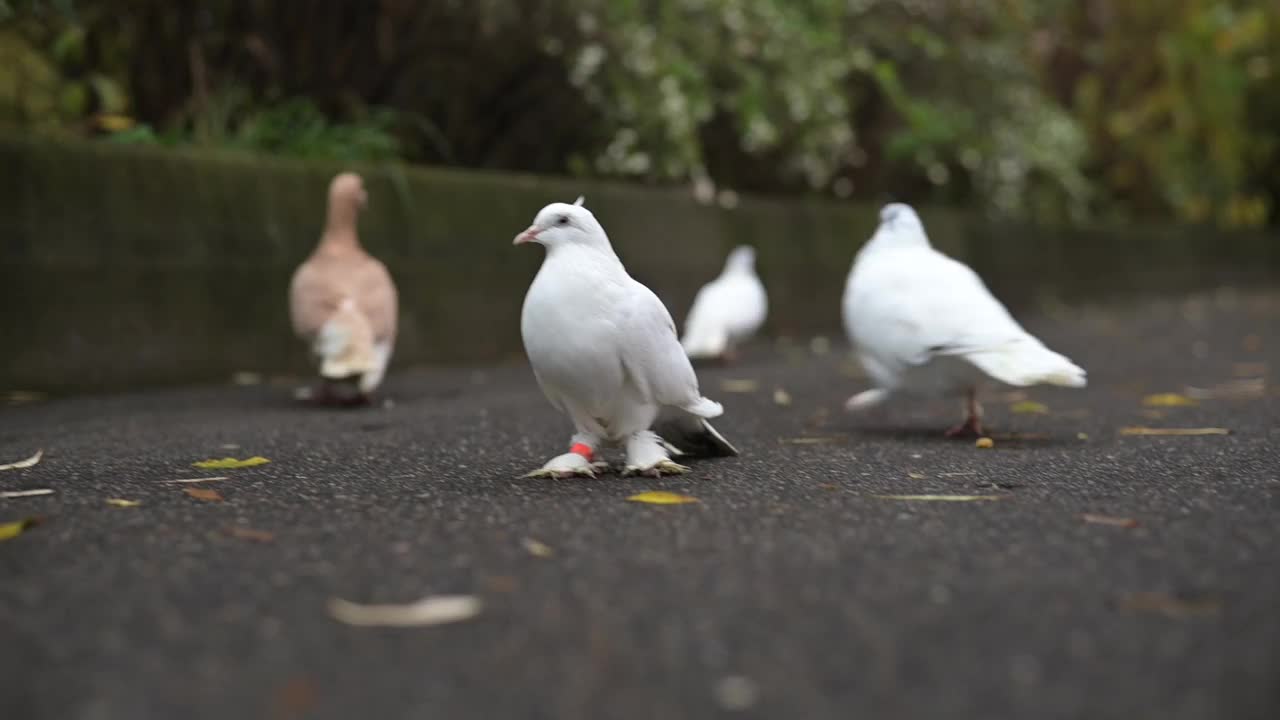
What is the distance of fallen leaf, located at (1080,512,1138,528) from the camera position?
2911 millimetres

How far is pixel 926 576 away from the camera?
2.44 m

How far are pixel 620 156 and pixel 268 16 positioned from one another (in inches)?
97.4

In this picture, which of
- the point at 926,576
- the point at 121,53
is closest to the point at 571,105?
the point at 121,53

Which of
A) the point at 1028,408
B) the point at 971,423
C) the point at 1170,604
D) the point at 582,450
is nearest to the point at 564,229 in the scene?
the point at 582,450

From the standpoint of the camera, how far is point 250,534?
9.31 ft

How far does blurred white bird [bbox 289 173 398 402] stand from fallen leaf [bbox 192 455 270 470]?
4.99 ft

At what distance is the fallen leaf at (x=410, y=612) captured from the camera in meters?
2.16

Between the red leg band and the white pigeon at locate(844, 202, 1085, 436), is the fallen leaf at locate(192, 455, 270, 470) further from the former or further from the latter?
the white pigeon at locate(844, 202, 1085, 436)

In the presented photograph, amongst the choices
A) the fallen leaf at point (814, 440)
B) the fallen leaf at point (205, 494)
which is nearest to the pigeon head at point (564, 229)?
the fallen leaf at point (205, 494)

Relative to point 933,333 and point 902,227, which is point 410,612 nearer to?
point 933,333

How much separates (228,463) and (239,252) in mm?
3187

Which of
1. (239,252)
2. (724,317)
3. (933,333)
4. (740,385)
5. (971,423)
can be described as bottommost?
(740,385)

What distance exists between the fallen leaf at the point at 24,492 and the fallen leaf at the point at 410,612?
4.77ft

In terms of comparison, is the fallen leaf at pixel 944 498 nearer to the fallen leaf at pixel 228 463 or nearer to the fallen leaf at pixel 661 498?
the fallen leaf at pixel 661 498
